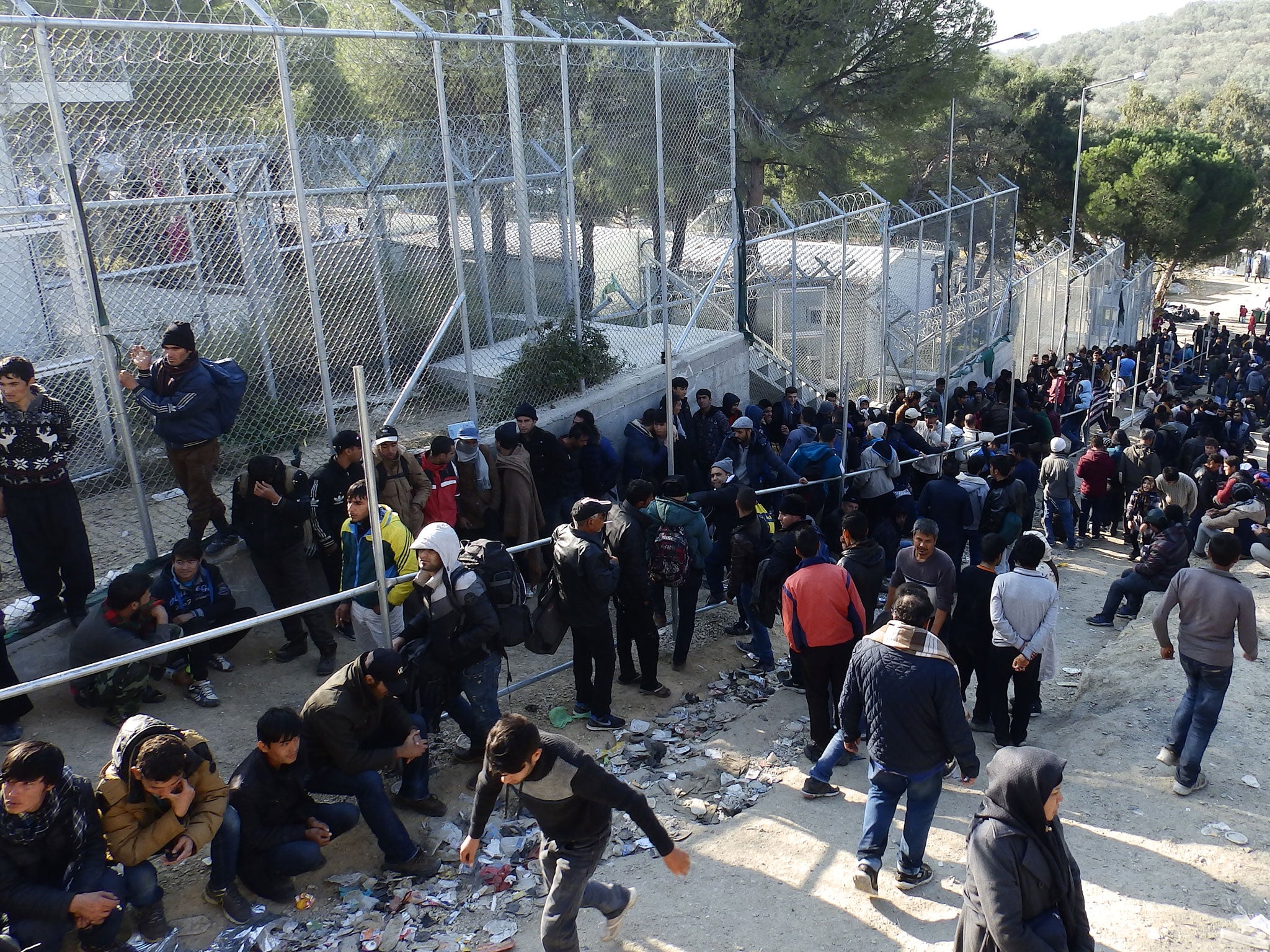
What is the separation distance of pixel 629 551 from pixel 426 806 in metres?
1.78

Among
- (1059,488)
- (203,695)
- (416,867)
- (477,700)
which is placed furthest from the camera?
(1059,488)

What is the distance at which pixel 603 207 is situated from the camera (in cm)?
916

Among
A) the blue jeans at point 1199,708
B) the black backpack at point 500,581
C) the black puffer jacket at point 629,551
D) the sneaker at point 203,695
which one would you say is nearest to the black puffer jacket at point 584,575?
the black puffer jacket at point 629,551

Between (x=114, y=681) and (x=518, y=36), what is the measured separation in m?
5.30

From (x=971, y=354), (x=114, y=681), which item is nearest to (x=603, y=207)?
(x=114, y=681)

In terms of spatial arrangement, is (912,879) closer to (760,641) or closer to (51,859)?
(760,641)

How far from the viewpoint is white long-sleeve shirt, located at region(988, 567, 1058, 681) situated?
5574 mm

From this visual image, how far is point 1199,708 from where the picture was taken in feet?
17.9

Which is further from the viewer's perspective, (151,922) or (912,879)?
(912,879)

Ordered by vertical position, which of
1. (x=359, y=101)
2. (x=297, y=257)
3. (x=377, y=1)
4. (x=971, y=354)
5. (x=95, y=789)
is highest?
(x=377, y=1)

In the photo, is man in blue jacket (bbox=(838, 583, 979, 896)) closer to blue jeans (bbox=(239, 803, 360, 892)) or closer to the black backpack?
the black backpack

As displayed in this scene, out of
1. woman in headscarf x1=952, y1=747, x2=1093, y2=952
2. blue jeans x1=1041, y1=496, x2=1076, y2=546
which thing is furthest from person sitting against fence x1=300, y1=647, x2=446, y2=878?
blue jeans x1=1041, y1=496, x2=1076, y2=546

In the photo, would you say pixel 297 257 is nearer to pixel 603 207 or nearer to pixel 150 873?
pixel 603 207

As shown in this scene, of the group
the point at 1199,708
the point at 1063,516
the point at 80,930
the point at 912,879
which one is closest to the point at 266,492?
the point at 80,930
